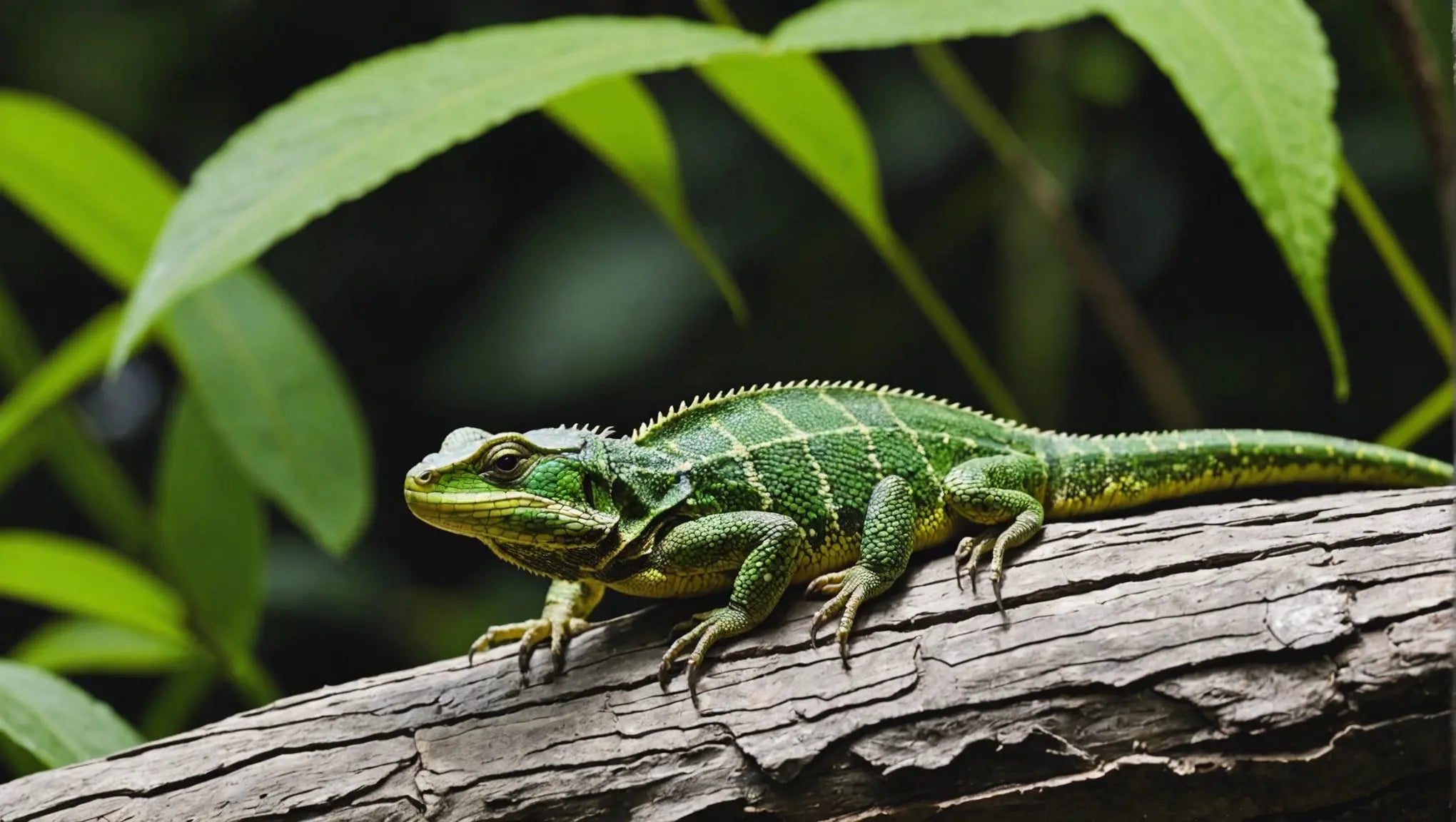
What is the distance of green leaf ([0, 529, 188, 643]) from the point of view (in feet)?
11.5

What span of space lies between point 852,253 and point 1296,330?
2.00 meters

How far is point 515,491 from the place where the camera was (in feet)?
8.55

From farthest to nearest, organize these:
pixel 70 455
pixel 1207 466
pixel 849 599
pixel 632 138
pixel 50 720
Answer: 1. pixel 70 455
2. pixel 632 138
3. pixel 50 720
4. pixel 1207 466
5. pixel 849 599

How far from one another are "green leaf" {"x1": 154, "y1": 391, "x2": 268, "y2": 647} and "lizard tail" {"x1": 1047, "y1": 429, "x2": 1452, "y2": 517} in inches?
90.7

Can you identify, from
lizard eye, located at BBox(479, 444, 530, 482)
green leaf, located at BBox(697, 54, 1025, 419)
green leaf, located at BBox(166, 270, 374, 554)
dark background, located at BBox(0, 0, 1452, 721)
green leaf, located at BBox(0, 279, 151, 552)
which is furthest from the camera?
dark background, located at BBox(0, 0, 1452, 721)

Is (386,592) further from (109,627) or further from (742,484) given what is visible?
(742,484)

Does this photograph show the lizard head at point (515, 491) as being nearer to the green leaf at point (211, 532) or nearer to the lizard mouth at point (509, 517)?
the lizard mouth at point (509, 517)

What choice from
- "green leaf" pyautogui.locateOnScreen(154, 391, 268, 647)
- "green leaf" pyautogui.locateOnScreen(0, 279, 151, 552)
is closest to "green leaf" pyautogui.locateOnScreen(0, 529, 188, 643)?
"green leaf" pyautogui.locateOnScreen(154, 391, 268, 647)

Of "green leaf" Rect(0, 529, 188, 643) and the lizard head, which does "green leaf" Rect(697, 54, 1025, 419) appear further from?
"green leaf" Rect(0, 529, 188, 643)

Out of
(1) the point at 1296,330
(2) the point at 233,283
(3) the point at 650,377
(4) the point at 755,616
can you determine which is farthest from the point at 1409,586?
(3) the point at 650,377

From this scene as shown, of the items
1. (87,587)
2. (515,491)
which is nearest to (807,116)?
(515,491)

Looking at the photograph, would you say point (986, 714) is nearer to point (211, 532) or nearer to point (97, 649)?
point (211, 532)

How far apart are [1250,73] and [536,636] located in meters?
1.87

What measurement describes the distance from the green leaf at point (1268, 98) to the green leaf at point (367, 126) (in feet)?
2.61
